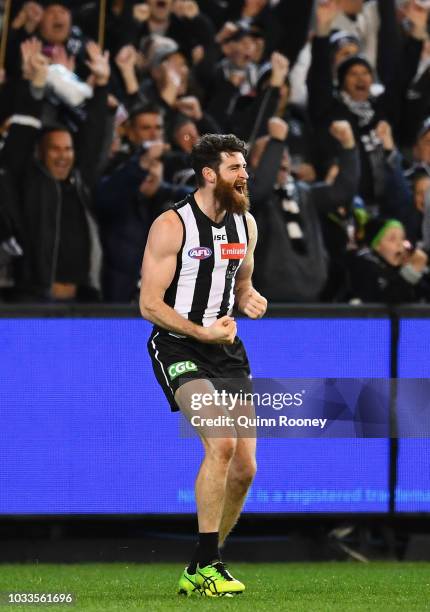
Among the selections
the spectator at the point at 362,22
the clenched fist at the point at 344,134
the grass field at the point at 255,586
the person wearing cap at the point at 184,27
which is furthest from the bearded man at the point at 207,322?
the spectator at the point at 362,22

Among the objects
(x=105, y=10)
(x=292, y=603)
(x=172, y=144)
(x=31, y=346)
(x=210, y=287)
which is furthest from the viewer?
(x=105, y=10)

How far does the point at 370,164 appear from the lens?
391 inches

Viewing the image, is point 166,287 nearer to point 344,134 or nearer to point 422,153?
point 344,134

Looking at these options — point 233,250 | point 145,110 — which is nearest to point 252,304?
point 233,250

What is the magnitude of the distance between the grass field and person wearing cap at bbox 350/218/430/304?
6.78ft

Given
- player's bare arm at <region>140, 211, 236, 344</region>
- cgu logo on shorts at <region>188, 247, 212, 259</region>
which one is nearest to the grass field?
player's bare arm at <region>140, 211, 236, 344</region>

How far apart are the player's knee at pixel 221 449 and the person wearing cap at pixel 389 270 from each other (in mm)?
3425

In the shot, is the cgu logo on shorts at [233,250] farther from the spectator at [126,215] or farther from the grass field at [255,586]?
the spectator at [126,215]

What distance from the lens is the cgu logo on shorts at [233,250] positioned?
565 cm

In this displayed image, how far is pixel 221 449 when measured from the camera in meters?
5.34

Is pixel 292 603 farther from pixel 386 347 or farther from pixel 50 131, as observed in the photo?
pixel 50 131

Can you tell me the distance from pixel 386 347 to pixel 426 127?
133 inches

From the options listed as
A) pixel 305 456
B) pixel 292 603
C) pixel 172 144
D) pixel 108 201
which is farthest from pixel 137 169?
pixel 292 603

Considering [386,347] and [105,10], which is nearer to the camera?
[386,347]
